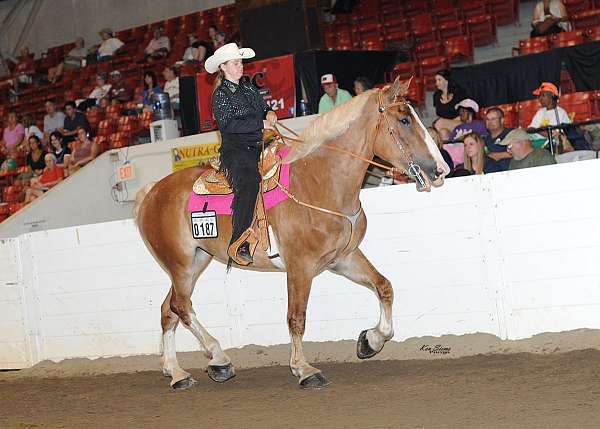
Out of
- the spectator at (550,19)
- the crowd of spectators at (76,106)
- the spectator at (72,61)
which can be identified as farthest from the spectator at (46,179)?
the spectator at (550,19)

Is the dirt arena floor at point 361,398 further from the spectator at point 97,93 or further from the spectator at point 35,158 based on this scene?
the spectator at point 97,93

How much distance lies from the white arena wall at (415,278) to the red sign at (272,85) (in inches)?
191

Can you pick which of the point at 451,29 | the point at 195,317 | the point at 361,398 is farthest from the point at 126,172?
the point at 361,398

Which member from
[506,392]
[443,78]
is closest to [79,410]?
[506,392]

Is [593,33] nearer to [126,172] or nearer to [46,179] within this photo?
[126,172]

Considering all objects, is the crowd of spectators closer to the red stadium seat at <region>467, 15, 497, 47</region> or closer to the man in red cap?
the red stadium seat at <region>467, 15, 497, 47</region>

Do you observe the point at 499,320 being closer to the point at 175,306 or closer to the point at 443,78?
the point at 175,306

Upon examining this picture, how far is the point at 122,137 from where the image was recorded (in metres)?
17.8

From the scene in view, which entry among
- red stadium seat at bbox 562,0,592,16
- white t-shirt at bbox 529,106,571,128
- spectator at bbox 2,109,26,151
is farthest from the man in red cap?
spectator at bbox 2,109,26,151

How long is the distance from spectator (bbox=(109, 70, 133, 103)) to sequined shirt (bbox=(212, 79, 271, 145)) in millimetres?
13579

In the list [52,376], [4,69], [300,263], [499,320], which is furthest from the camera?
[4,69]

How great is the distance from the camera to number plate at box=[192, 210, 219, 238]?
790cm

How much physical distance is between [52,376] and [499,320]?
5247 mm

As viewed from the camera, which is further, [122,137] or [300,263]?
[122,137]
